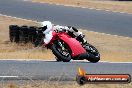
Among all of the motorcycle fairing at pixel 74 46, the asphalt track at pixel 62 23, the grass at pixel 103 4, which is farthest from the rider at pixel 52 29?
the grass at pixel 103 4

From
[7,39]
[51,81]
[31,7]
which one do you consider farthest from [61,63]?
[31,7]

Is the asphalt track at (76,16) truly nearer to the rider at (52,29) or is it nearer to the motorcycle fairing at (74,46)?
the rider at (52,29)

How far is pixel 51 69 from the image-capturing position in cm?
1278

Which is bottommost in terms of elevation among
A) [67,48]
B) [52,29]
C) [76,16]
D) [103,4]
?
[103,4]

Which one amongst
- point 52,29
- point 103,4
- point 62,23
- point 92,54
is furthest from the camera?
point 103,4

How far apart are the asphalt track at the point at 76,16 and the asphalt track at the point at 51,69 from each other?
1581 centimetres

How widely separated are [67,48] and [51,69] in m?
1.55

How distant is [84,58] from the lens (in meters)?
14.2

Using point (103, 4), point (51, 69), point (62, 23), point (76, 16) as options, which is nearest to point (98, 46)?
point (62, 23)

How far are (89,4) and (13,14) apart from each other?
764 cm

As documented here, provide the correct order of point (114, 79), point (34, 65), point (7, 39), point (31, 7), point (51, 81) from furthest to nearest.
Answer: point (31, 7)
point (7, 39)
point (34, 65)
point (51, 81)
point (114, 79)

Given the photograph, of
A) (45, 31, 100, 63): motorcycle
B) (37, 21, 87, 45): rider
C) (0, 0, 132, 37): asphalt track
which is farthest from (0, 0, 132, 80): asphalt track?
(37, 21, 87, 45): rider

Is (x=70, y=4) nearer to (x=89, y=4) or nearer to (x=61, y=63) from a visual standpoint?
(x=89, y=4)

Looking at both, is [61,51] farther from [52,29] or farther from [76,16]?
[76,16]
